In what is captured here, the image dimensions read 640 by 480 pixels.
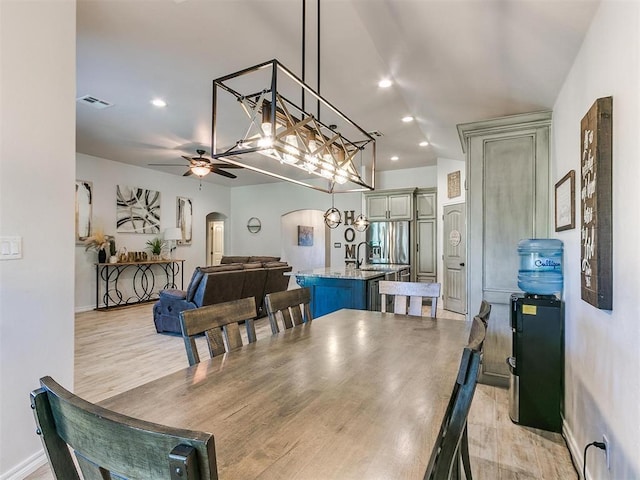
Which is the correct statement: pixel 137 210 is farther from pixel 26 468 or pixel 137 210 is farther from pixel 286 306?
pixel 286 306

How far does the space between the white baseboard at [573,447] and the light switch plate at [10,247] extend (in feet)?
10.6

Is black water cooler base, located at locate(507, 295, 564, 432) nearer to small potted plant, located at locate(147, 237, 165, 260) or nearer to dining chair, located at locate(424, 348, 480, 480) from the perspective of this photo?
dining chair, located at locate(424, 348, 480, 480)

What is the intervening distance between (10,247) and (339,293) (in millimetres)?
3226

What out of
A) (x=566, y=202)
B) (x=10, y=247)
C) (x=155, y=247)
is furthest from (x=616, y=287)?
(x=155, y=247)

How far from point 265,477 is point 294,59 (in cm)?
309

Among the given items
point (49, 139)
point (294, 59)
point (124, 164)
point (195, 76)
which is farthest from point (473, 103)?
point (124, 164)

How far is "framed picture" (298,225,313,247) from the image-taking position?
952cm

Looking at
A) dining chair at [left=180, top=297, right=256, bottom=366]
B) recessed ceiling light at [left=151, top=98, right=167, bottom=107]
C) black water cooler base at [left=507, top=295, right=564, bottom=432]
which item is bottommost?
black water cooler base at [left=507, top=295, right=564, bottom=432]

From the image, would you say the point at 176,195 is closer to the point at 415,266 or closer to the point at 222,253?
the point at 222,253

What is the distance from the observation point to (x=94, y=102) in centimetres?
398

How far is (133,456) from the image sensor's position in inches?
22.2

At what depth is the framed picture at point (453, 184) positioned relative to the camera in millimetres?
6143

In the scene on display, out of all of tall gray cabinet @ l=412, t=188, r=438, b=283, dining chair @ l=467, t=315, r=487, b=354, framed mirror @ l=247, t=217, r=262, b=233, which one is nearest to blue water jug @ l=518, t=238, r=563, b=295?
dining chair @ l=467, t=315, r=487, b=354

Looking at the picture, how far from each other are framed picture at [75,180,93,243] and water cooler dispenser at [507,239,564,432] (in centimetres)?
684
